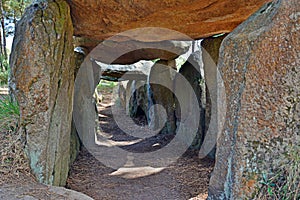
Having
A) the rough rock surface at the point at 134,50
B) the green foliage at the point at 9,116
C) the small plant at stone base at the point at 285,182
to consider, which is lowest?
the small plant at stone base at the point at 285,182

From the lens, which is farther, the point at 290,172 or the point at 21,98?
the point at 21,98

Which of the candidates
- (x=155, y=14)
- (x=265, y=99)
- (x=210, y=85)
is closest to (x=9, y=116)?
(x=155, y=14)

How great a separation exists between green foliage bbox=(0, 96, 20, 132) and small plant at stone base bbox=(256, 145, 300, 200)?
2.62 m

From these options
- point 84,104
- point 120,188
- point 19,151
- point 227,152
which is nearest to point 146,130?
point 84,104

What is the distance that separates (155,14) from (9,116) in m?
2.21

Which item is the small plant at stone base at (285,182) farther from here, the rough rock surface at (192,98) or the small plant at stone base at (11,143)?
the rough rock surface at (192,98)

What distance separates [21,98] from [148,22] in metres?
1.99

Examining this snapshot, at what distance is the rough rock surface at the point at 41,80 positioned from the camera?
3.11 meters

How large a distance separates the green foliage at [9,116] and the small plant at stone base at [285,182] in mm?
2621

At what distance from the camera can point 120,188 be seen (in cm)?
430

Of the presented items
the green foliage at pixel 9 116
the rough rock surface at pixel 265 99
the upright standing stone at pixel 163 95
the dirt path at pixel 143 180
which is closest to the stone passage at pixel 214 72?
the rough rock surface at pixel 265 99

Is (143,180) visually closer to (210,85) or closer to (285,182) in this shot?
(210,85)

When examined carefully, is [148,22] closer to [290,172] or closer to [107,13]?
[107,13]

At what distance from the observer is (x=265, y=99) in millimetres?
2117
